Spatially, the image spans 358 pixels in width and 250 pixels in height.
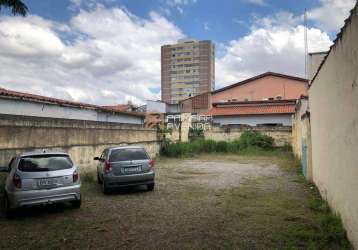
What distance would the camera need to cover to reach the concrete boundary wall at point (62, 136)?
34.9 feet

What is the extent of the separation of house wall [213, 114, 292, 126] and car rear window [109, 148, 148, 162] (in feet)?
87.2

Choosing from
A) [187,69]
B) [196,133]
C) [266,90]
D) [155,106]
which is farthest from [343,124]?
[187,69]

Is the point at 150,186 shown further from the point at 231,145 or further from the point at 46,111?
the point at 231,145

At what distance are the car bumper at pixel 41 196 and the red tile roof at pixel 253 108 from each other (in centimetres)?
3000

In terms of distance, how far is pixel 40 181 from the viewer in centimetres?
749

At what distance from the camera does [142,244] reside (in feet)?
18.6

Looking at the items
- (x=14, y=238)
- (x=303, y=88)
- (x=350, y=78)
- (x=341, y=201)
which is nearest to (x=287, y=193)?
(x=341, y=201)

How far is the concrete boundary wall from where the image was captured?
10.6m

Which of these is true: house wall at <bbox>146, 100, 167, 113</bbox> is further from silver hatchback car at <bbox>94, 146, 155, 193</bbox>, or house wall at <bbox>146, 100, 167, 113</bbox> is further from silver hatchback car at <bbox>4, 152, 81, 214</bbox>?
silver hatchback car at <bbox>4, 152, 81, 214</bbox>

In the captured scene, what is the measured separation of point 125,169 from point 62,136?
4203 millimetres

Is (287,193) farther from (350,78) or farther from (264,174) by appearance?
(350,78)

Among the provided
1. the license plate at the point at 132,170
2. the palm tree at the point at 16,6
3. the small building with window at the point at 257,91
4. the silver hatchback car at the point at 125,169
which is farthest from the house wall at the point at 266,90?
the palm tree at the point at 16,6

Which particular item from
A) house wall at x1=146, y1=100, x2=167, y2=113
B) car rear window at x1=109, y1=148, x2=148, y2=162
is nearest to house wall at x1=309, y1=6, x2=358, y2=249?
car rear window at x1=109, y1=148, x2=148, y2=162

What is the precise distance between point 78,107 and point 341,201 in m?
16.9
